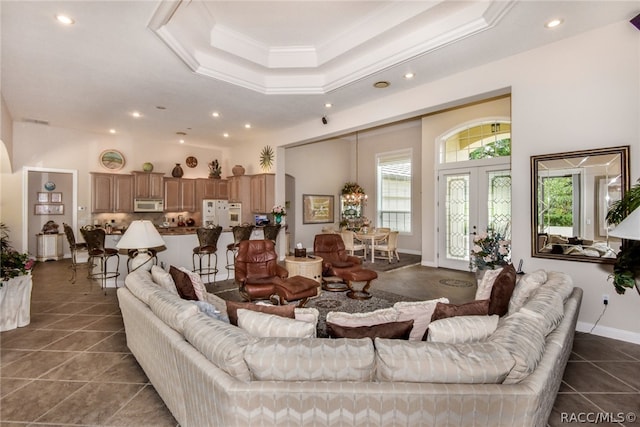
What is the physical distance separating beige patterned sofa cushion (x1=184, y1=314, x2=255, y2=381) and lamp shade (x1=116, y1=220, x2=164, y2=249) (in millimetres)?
2039

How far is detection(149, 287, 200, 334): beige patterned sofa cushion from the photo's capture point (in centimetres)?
188

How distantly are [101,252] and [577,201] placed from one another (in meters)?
6.72

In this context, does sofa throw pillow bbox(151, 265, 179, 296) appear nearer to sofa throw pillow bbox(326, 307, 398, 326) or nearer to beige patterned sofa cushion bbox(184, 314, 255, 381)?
beige patterned sofa cushion bbox(184, 314, 255, 381)

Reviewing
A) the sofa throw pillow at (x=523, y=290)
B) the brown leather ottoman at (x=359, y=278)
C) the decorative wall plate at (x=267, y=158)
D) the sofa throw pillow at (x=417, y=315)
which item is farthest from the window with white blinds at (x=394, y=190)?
the sofa throw pillow at (x=417, y=315)

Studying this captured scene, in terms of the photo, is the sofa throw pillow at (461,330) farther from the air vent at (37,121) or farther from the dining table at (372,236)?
the air vent at (37,121)

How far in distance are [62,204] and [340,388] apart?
10220 mm

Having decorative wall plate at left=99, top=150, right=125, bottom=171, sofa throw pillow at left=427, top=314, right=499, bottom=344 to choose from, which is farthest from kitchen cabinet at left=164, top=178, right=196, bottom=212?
sofa throw pillow at left=427, top=314, right=499, bottom=344

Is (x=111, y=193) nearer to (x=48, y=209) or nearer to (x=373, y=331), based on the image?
(x=48, y=209)

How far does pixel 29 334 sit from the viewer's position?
3387 mm

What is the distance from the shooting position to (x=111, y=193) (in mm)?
7684

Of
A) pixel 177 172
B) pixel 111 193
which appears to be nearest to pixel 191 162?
pixel 177 172

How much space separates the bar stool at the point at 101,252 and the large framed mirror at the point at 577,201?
6235mm

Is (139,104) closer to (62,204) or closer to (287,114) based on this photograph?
(287,114)

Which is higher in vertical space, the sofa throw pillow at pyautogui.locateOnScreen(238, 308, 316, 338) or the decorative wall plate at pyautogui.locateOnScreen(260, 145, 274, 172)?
the decorative wall plate at pyautogui.locateOnScreen(260, 145, 274, 172)
